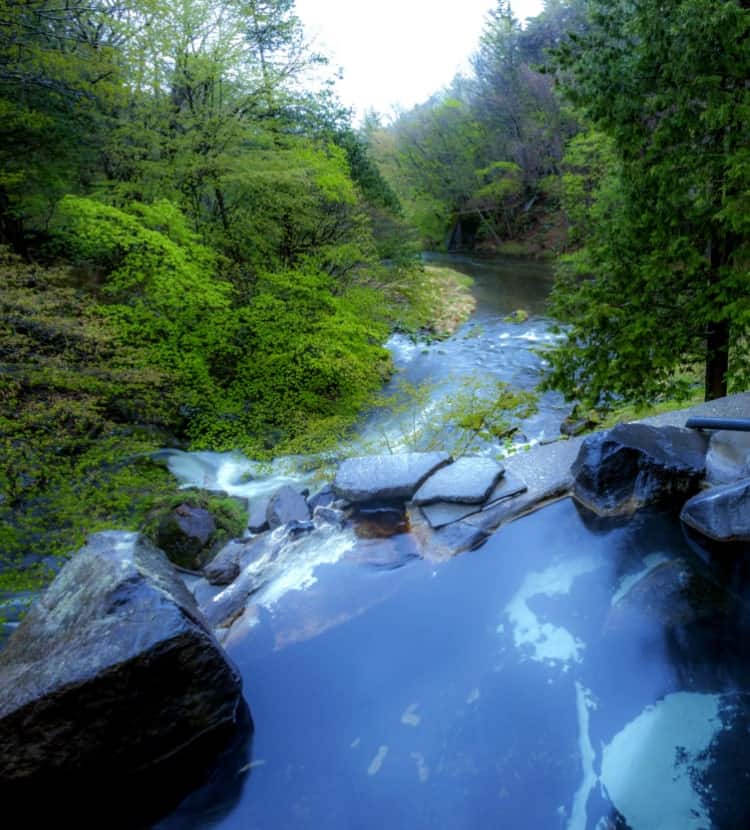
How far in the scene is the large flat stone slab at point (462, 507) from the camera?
4180 millimetres

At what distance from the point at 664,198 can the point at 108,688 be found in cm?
651

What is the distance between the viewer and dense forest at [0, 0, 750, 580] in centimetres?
500

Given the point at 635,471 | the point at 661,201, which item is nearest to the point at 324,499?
the point at 635,471

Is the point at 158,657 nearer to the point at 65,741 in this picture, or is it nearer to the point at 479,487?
the point at 65,741

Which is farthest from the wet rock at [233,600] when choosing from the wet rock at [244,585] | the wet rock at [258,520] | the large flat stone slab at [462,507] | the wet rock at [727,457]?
the wet rock at [727,457]

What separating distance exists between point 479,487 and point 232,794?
2.74m

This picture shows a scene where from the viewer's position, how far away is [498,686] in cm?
296

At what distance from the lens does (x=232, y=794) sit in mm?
2549

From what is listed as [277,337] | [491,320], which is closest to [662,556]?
[277,337]

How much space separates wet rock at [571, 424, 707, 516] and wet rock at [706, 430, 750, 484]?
7cm

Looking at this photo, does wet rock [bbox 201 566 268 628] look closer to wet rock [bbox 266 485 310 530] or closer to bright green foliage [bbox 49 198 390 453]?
wet rock [bbox 266 485 310 530]

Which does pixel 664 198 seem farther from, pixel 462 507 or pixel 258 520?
pixel 258 520

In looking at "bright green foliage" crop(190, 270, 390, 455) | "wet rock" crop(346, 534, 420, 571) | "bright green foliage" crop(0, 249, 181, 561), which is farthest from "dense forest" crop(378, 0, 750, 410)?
"bright green foliage" crop(0, 249, 181, 561)

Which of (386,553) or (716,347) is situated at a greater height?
(716,347)
